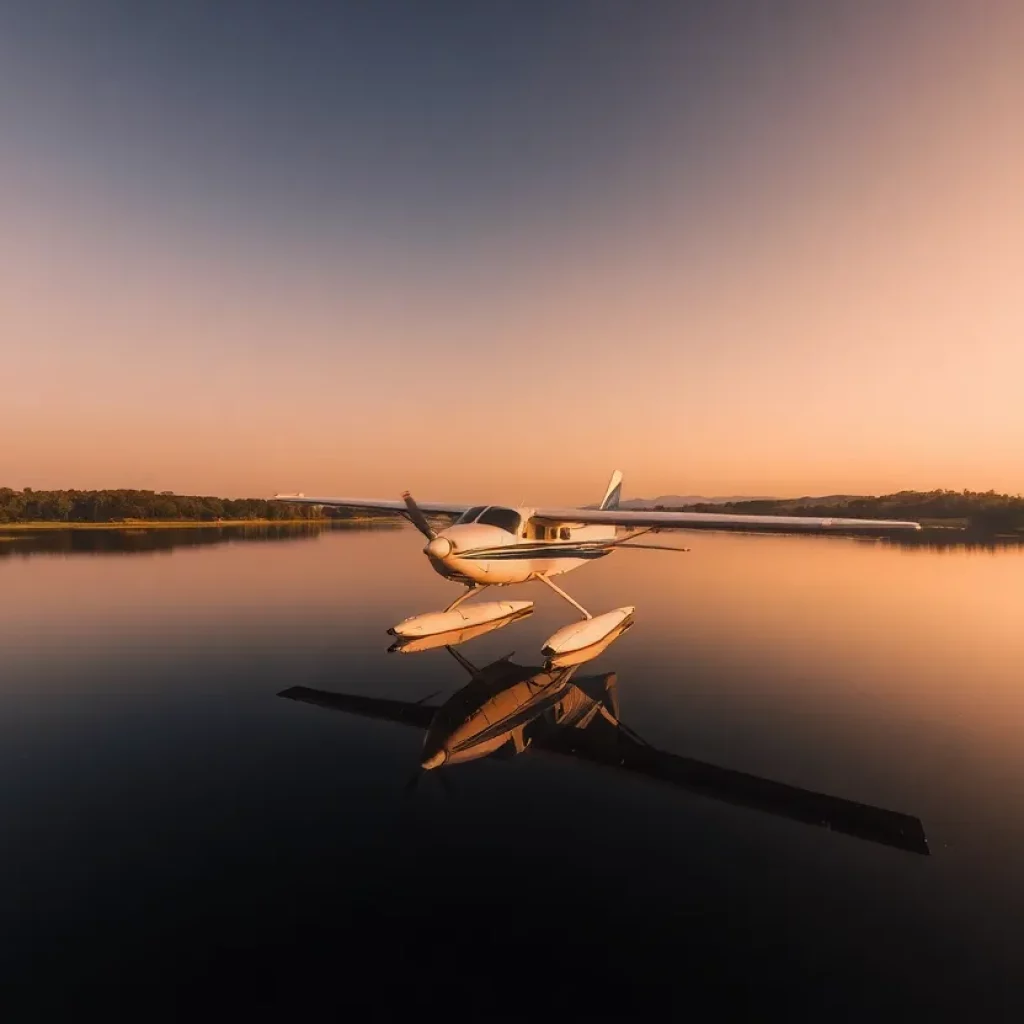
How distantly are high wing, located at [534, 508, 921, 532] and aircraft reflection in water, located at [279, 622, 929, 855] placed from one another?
3.61 m

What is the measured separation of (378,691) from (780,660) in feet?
25.7

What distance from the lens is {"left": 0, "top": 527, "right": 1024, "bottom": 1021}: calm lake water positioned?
3.05 meters

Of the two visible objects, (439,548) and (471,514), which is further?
(471,514)

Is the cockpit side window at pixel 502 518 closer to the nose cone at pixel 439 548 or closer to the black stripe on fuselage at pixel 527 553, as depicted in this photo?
the black stripe on fuselage at pixel 527 553

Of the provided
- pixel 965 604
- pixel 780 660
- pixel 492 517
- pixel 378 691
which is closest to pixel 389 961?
pixel 378 691

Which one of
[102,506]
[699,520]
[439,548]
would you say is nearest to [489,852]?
[439,548]

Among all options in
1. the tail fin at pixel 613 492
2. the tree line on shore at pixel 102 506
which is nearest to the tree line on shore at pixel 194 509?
the tree line on shore at pixel 102 506

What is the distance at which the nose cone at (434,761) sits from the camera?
5.75 m

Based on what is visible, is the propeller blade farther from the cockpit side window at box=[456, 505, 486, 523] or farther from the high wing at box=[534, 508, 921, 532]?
the high wing at box=[534, 508, 921, 532]

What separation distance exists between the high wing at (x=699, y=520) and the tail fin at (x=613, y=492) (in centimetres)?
602

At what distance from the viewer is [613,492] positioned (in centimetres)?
1934

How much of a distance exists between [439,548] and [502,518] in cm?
216

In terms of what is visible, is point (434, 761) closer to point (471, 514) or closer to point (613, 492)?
point (471, 514)

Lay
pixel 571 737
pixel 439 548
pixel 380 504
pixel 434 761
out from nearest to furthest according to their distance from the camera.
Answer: pixel 434 761, pixel 571 737, pixel 439 548, pixel 380 504
